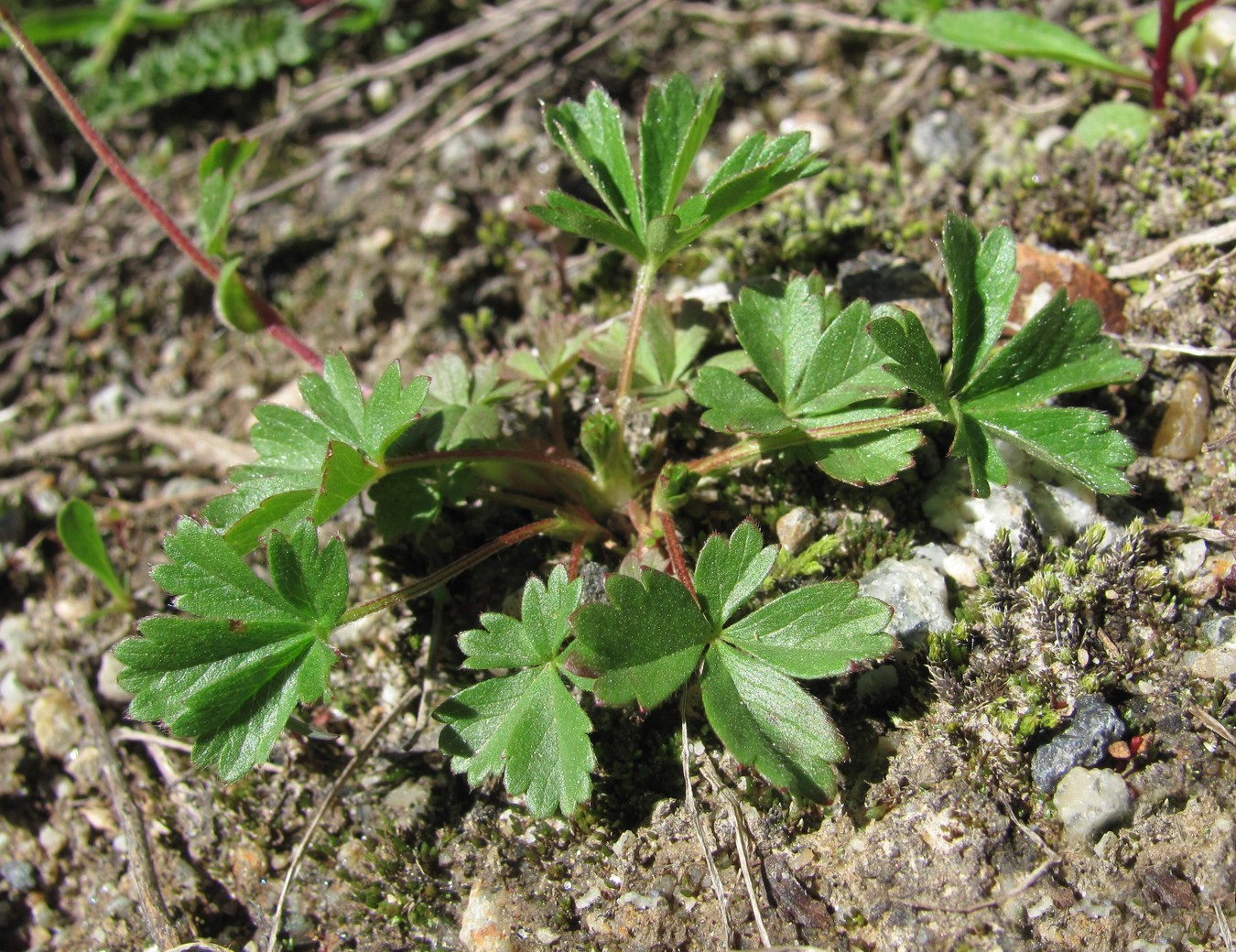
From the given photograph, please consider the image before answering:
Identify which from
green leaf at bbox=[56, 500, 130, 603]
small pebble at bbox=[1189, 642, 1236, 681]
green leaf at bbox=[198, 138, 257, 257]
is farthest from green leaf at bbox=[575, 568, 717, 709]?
green leaf at bbox=[56, 500, 130, 603]

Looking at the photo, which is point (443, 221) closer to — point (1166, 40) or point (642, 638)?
point (642, 638)

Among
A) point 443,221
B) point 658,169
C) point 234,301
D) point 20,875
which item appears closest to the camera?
point 658,169

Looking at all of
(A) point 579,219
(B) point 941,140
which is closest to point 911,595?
(A) point 579,219

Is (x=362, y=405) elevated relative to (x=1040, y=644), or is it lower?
elevated

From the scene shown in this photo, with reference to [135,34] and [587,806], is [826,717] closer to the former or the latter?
[587,806]

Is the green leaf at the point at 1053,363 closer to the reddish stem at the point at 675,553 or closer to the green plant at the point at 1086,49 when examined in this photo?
the reddish stem at the point at 675,553

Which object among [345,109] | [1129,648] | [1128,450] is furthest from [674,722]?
[345,109]
